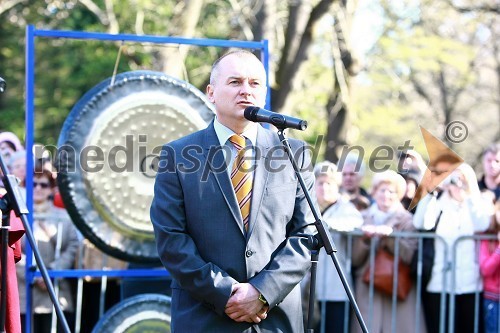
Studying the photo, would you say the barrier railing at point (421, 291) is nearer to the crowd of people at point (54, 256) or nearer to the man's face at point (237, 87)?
the crowd of people at point (54, 256)

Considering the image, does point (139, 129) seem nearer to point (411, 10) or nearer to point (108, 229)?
point (108, 229)

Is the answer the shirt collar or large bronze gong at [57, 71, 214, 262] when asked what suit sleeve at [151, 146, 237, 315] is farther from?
large bronze gong at [57, 71, 214, 262]

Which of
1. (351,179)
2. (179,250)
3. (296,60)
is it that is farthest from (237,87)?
(296,60)

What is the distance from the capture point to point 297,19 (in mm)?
13000

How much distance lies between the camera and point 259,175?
4594 mm

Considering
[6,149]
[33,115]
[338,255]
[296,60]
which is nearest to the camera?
[33,115]

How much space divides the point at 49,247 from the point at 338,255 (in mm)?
2304

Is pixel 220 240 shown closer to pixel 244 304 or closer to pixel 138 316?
pixel 244 304

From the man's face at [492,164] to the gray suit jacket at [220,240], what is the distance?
3.05m

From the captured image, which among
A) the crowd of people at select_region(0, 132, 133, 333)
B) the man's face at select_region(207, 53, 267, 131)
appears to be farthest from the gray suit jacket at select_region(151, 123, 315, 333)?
the crowd of people at select_region(0, 132, 133, 333)

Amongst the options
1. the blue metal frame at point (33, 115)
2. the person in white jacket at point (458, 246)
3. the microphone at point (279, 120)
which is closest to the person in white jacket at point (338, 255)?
the person in white jacket at point (458, 246)

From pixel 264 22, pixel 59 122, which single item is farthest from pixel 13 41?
pixel 264 22

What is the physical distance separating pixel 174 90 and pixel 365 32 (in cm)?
1470

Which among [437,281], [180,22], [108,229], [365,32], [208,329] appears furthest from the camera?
[365,32]
